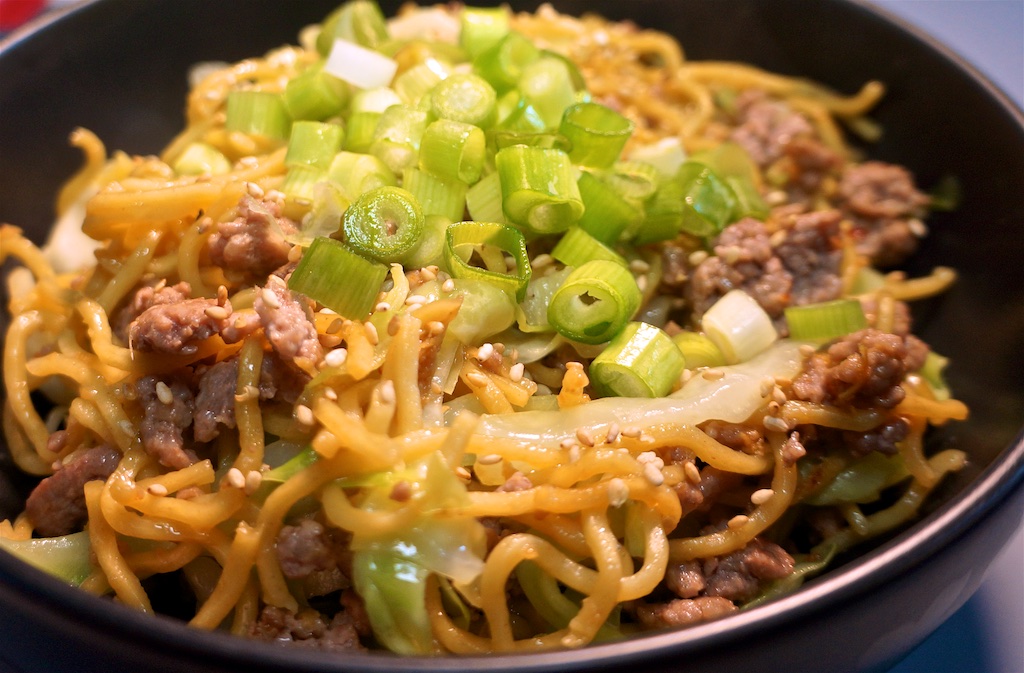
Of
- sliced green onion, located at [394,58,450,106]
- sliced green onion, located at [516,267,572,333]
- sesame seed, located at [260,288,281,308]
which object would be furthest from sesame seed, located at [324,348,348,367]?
sliced green onion, located at [394,58,450,106]

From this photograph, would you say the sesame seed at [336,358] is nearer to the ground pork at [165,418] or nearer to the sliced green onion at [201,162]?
the ground pork at [165,418]

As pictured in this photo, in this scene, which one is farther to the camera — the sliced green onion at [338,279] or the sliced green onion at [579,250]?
the sliced green onion at [579,250]

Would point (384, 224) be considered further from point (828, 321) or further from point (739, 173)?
point (739, 173)

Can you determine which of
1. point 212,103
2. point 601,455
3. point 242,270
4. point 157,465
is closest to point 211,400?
point 157,465

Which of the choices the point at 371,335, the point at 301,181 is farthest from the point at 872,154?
the point at 371,335

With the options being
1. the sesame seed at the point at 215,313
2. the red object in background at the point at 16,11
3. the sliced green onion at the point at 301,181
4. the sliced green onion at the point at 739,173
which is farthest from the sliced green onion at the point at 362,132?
the red object in background at the point at 16,11

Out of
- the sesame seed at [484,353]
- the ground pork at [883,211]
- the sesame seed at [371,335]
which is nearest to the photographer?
the sesame seed at [371,335]
